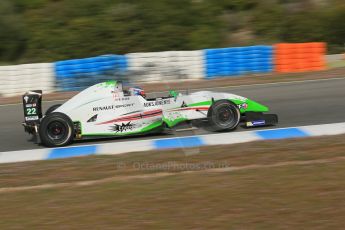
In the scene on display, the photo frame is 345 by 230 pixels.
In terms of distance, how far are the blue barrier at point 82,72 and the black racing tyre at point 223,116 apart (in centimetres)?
735

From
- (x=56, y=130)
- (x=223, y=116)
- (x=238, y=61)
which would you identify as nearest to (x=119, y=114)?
(x=56, y=130)

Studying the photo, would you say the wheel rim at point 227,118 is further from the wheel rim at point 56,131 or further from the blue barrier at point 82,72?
the blue barrier at point 82,72

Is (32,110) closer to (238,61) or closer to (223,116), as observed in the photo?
(223,116)

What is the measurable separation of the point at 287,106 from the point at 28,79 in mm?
8339

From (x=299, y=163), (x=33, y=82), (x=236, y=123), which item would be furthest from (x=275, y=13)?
(x=299, y=163)

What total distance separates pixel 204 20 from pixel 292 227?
18776 millimetres

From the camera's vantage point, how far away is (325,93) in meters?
11.7

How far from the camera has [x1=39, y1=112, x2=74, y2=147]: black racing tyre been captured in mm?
8250

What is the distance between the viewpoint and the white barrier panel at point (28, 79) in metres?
15.4

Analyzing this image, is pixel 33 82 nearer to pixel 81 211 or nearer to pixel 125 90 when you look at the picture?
pixel 125 90

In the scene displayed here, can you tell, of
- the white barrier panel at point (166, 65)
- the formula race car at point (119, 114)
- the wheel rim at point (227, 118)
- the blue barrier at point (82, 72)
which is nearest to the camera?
the formula race car at point (119, 114)

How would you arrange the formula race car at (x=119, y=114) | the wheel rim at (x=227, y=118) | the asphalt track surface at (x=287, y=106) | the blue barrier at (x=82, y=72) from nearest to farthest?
1. the formula race car at (x=119, y=114)
2. the wheel rim at (x=227, y=118)
3. the asphalt track surface at (x=287, y=106)
4. the blue barrier at (x=82, y=72)

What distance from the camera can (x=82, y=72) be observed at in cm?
1541

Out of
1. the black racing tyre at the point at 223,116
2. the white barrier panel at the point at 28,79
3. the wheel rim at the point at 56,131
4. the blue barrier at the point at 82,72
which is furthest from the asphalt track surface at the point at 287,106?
the white barrier panel at the point at 28,79
